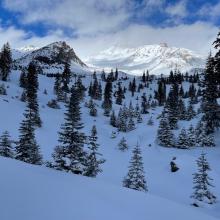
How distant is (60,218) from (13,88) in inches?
3004

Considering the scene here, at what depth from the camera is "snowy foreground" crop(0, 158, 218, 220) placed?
10695 mm

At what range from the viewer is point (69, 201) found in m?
12.1

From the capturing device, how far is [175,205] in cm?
1541

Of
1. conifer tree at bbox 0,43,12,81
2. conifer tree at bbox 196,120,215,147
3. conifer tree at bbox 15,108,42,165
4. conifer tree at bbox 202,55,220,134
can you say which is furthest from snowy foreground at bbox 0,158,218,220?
conifer tree at bbox 0,43,12,81

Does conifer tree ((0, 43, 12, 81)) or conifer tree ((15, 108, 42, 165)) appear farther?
conifer tree ((0, 43, 12, 81))

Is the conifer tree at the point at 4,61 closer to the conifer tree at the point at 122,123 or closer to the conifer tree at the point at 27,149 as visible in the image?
the conifer tree at the point at 122,123

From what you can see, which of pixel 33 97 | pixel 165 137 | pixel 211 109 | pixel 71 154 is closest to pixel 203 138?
pixel 211 109

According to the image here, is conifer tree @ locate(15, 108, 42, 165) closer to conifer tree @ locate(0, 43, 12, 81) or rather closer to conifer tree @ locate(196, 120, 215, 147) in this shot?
conifer tree @ locate(196, 120, 215, 147)

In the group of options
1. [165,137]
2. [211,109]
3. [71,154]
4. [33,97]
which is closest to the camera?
[71,154]

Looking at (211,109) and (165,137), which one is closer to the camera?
(165,137)

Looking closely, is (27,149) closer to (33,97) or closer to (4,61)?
(33,97)

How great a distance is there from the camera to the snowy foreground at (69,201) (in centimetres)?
1070

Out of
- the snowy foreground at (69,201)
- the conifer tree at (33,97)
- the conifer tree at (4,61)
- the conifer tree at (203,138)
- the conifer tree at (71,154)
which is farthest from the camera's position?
the conifer tree at (4,61)

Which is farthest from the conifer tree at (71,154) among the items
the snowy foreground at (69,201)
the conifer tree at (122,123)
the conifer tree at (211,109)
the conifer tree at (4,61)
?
the conifer tree at (4,61)
